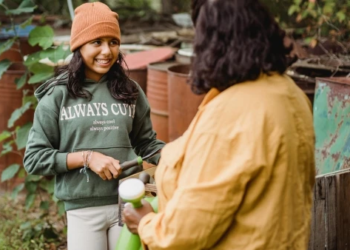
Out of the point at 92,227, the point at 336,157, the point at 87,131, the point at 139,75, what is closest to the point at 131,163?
the point at 87,131

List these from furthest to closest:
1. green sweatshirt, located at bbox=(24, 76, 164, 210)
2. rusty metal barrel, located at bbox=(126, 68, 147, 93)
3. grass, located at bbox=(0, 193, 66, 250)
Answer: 1. rusty metal barrel, located at bbox=(126, 68, 147, 93)
2. grass, located at bbox=(0, 193, 66, 250)
3. green sweatshirt, located at bbox=(24, 76, 164, 210)

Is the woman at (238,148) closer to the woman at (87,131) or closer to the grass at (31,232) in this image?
the woman at (87,131)

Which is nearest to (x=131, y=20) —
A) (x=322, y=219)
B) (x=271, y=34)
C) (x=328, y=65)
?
(x=328, y=65)

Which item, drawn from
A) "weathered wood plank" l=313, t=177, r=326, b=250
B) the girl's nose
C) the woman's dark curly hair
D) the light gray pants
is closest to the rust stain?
"weathered wood plank" l=313, t=177, r=326, b=250

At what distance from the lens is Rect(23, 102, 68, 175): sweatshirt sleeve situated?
2719 mm

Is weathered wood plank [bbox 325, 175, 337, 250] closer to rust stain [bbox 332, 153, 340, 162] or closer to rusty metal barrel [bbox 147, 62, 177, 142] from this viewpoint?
rust stain [bbox 332, 153, 340, 162]

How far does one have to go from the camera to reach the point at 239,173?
1806mm

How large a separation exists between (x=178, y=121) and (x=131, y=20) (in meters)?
4.89

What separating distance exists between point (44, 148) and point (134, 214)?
2.52 feet

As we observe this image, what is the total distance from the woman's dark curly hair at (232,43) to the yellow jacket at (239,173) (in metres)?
0.04

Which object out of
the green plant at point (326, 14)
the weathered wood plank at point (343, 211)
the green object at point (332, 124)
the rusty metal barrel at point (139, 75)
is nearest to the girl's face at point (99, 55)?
the weathered wood plank at point (343, 211)

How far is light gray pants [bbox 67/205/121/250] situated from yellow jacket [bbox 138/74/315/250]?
2.84ft

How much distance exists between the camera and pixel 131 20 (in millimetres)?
10109

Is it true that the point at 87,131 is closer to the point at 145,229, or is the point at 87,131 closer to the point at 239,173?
the point at 145,229
